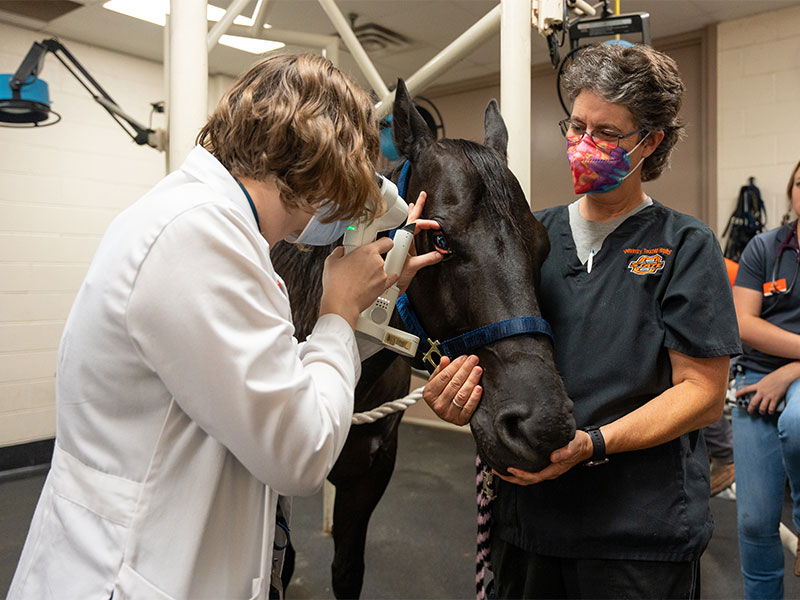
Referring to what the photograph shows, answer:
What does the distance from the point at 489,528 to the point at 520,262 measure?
1.84 feet

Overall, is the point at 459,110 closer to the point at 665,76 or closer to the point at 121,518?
the point at 665,76

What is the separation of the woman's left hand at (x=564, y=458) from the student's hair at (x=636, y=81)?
2.08 feet

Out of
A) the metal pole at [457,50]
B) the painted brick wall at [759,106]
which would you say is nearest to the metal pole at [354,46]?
the metal pole at [457,50]

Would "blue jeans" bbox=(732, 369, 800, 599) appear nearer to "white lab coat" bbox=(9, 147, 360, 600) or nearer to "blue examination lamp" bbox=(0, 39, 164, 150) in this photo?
"white lab coat" bbox=(9, 147, 360, 600)

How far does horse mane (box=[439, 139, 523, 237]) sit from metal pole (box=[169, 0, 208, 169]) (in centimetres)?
82

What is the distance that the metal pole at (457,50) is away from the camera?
5.76 ft

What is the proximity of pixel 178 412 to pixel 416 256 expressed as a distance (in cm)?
56

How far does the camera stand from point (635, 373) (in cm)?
106

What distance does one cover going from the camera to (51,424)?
13.2 feet

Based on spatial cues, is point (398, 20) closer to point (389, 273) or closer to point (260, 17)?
point (260, 17)

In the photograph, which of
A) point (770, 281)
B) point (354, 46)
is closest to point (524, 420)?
point (770, 281)

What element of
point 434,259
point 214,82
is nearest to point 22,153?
point 214,82

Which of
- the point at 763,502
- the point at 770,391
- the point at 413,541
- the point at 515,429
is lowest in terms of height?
the point at 413,541

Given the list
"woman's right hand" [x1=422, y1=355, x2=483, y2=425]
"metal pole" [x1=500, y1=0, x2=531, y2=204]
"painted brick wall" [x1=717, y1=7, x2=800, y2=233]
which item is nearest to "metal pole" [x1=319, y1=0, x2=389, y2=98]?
"metal pole" [x1=500, y1=0, x2=531, y2=204]
